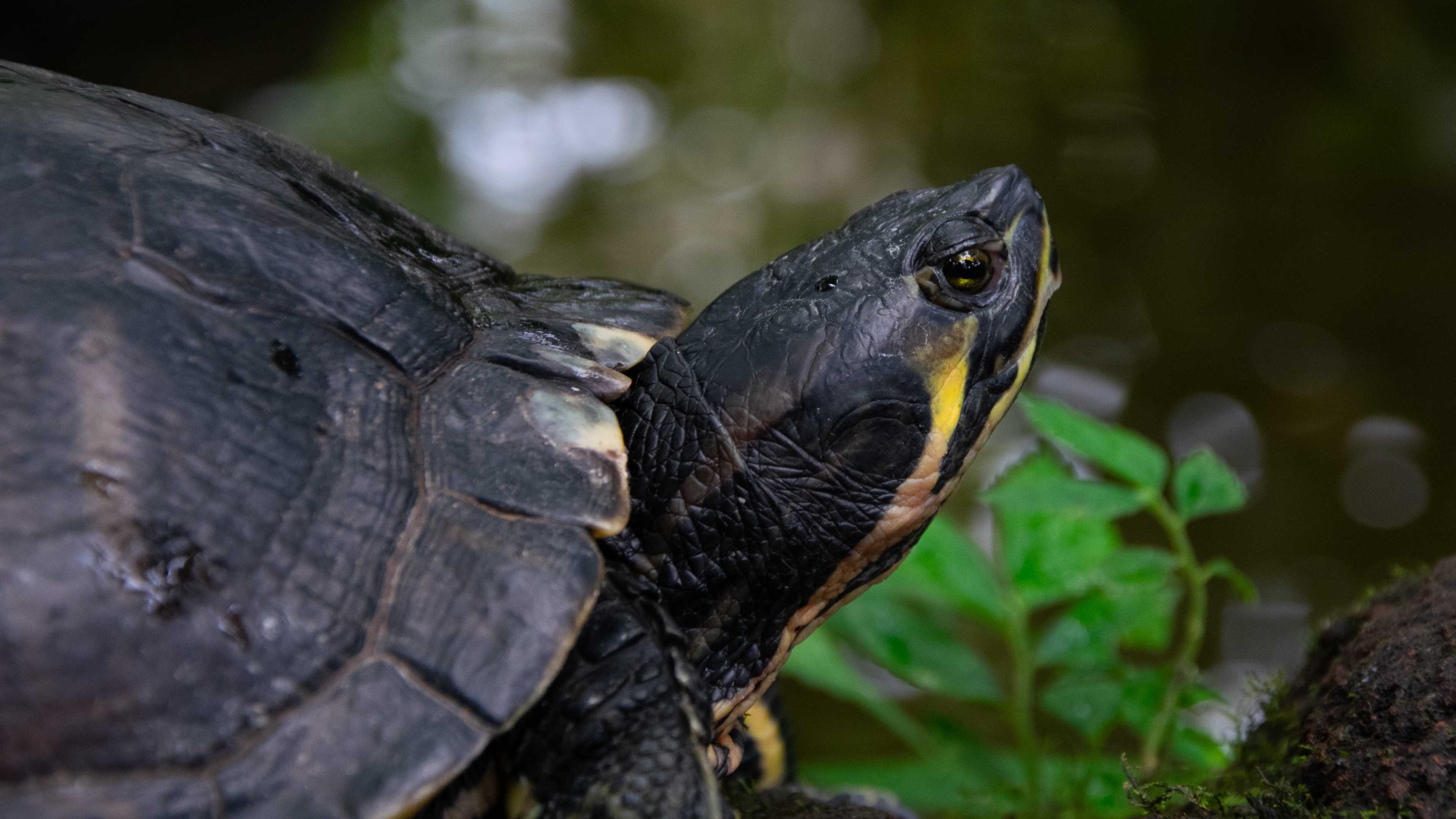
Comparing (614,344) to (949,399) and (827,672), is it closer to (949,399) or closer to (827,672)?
(949,399)

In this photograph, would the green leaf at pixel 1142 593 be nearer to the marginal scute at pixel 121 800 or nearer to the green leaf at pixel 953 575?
the green leaf at pixel 953 575

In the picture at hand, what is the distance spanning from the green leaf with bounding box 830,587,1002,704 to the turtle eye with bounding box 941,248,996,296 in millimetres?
968

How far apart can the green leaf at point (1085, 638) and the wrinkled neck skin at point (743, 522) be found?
0.81 meters

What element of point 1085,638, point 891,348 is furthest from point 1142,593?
point 891,348

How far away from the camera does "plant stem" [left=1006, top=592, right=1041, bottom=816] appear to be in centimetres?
195

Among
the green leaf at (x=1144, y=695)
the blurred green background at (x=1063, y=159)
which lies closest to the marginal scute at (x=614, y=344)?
the green leaf at (x=1144, y=695)

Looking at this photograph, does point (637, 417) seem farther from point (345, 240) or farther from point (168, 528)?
point (168, 528)

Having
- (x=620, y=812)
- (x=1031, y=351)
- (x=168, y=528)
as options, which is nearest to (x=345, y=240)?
(x=168, y=528)

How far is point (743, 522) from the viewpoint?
4.74 feet

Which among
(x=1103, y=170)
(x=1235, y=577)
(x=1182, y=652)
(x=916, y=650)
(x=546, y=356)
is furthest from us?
(x=1103, y=170)

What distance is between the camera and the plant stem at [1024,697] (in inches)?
76.9

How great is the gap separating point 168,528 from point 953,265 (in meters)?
1.20

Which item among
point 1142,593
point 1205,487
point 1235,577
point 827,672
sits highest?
point 1205,487

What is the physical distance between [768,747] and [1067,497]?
0.87m
